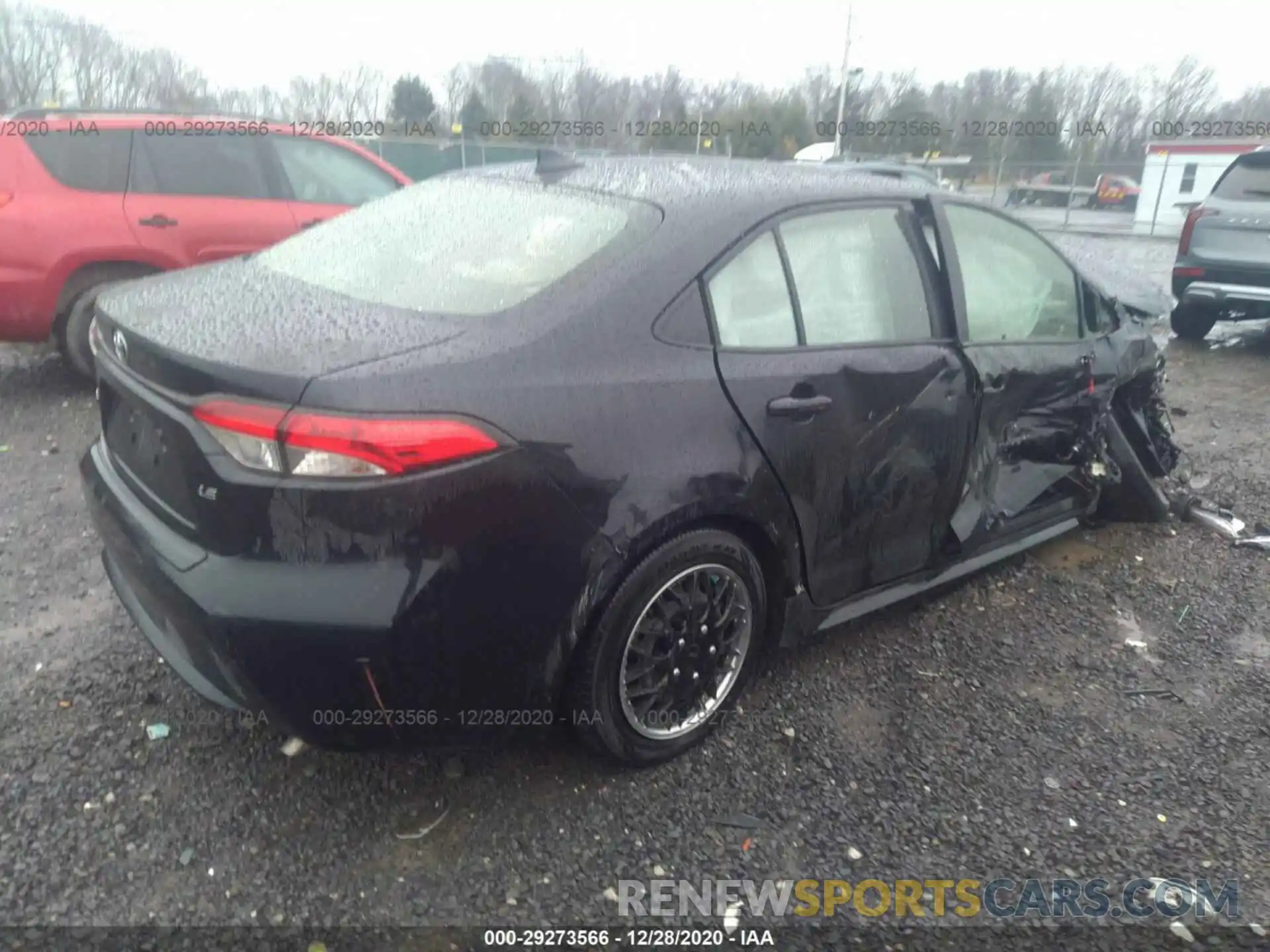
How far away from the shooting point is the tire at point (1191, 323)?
27.5 ft

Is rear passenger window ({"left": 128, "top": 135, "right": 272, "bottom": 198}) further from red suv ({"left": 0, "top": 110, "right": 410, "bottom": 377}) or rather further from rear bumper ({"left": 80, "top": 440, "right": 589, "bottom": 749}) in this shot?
rear bumper ({"left": 80, "top": 440, "right": 589, "bottom": 749})

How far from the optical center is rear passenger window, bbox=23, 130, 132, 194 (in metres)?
5.03

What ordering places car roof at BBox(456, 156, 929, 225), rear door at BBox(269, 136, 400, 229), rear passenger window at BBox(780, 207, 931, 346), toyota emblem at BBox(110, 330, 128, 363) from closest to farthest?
1. toyota emblem at BBox(110, 330, 128, 363)
2. car roof at BBox(456, 156, 929, 225)
3. rear passenger window at BBox(780, 207, 931, 346)
4. rear door at BBox(269, 136, 400, 229)

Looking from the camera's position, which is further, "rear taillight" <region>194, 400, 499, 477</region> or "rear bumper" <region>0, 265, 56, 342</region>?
"rear bumper" <region>0, 265, 56, 342</region>

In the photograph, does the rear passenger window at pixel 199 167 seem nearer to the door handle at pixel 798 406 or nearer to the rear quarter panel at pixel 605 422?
the rear quarter panel at pixel 605 422

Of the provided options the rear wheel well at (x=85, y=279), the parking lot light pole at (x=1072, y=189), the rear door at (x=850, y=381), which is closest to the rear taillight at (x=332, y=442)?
the rear door at (x=850, y=381)

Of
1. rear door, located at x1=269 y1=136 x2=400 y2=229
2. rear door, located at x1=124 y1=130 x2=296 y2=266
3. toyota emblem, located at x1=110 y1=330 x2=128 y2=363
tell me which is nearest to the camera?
toyota emblem, located at x1=110 y1=330 x2=128 y2=363

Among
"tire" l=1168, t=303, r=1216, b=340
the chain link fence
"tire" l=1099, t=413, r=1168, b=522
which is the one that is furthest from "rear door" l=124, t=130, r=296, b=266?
the chain link fence

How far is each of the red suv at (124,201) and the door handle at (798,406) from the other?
3839 mm

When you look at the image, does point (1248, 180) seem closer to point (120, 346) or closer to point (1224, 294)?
point (1224, 294)

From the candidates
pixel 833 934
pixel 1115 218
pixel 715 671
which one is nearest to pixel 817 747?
pixel 715 671

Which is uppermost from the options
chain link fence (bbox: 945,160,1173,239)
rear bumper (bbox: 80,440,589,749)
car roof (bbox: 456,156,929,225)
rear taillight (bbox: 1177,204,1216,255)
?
car roof (bbox: 456,156,929,225)

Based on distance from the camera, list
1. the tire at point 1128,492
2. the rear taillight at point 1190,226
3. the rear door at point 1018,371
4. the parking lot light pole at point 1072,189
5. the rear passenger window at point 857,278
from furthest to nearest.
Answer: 1. the parking lot light pole at point 1072,189
2. the rear taillight at point 1190,226
3. the tire at point 1128,492
4. the rear door at point 1018,371
5. the rear passenger window at point 857,278

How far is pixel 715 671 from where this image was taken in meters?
2.57
